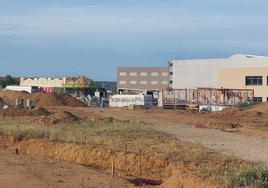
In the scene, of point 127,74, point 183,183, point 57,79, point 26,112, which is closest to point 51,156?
point 183,183

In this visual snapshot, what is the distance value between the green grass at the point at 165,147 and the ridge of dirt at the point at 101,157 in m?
0.48

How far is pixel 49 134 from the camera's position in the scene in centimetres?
3123

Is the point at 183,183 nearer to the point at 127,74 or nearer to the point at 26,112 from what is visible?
the point at 26,112

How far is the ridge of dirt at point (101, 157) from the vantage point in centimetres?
2119

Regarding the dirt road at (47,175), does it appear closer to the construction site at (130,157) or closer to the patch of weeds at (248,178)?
the construction site at (130,157)

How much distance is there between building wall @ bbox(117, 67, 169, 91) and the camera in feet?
576

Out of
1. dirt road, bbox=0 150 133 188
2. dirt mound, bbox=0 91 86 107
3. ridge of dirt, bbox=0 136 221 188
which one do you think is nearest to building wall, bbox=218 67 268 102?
dirt mound, bbox=0 91 86 107

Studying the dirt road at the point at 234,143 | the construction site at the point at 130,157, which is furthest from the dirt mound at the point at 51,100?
the dirt road at the point at 234,143

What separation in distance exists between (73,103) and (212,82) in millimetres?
46505

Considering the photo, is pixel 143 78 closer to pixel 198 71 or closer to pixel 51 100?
pixel 198 71

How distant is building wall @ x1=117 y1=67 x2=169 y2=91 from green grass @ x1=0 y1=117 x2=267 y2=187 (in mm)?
138898

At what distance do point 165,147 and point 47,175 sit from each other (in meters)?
7.05

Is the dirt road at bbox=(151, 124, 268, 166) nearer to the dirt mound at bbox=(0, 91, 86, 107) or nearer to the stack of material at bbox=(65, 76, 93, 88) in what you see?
the dirt mound at bbox=(0, 91, 86, 107)

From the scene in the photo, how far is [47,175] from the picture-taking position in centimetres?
1950
